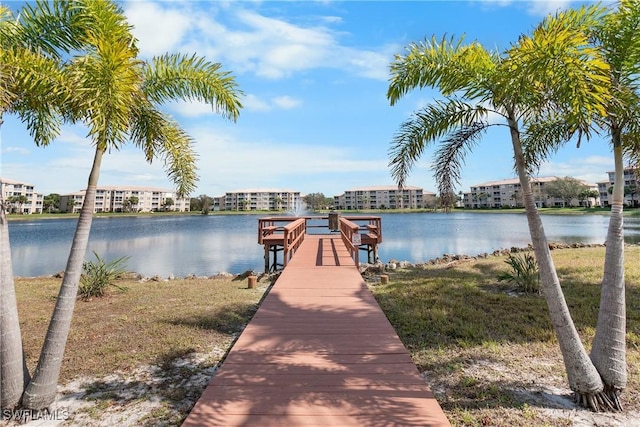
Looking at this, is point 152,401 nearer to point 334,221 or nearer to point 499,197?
point 334,221

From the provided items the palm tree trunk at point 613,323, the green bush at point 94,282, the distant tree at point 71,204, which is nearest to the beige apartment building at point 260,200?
the distant tree at point 71,204

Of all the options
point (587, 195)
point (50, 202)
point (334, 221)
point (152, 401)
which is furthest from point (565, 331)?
point (50, 202)

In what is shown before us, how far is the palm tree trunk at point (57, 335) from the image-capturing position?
337 cm

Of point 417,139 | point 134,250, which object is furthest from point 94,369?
Result: point 134,250

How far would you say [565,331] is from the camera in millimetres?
3385

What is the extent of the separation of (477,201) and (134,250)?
113221 millimetres

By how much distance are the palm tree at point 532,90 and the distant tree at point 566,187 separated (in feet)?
300

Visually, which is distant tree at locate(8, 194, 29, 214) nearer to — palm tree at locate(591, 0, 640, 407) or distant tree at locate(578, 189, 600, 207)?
palm tree at locate(591, 0, 640, 407)

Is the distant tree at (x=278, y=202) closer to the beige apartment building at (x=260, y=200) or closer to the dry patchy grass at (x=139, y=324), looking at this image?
the beige apartment building at (x=260, y=200)

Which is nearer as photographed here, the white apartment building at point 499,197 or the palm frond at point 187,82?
the palm frond at point 187,82

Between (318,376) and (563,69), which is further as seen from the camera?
(318,376)

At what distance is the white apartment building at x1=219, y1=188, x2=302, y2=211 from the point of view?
12712cm

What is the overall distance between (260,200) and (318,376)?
128 m

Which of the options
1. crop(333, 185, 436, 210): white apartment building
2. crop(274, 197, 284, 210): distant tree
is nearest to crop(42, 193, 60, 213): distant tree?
crop(274, 197, 284, 210): distant tree
